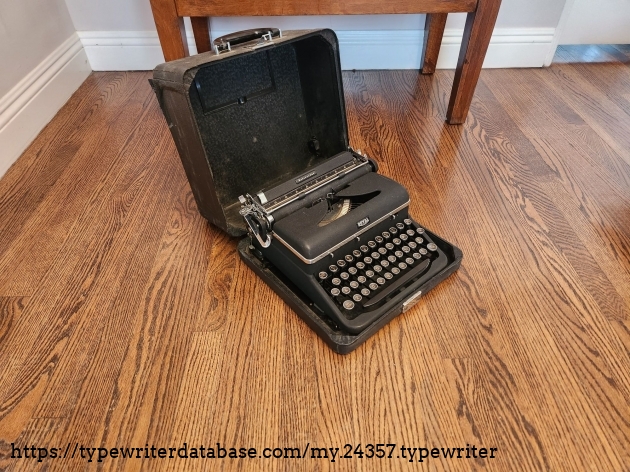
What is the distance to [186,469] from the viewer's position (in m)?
0.71

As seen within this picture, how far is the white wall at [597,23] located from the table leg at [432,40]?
0.67 m

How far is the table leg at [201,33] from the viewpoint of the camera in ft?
5.66

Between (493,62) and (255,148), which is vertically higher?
(255,148)

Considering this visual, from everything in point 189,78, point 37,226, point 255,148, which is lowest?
point 37,226

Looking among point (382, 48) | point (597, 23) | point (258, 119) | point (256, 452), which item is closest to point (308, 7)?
point (258, 119)

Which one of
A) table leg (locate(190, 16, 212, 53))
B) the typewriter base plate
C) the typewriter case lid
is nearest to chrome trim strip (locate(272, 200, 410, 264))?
the typewriter base plate

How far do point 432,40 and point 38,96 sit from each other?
5.62 feet

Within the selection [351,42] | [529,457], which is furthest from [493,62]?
[529,457]

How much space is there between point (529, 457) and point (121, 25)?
2274mm

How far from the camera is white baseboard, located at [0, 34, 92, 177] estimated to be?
146 cm

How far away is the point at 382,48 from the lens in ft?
6.58

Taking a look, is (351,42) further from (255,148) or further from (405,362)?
(405,362)

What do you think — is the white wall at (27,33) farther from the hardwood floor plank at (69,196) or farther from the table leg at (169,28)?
the table leg at (169,28)

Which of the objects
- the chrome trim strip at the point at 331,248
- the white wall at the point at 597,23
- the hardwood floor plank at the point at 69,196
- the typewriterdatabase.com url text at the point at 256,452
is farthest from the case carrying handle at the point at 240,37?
the white wall at the point at 597,23
